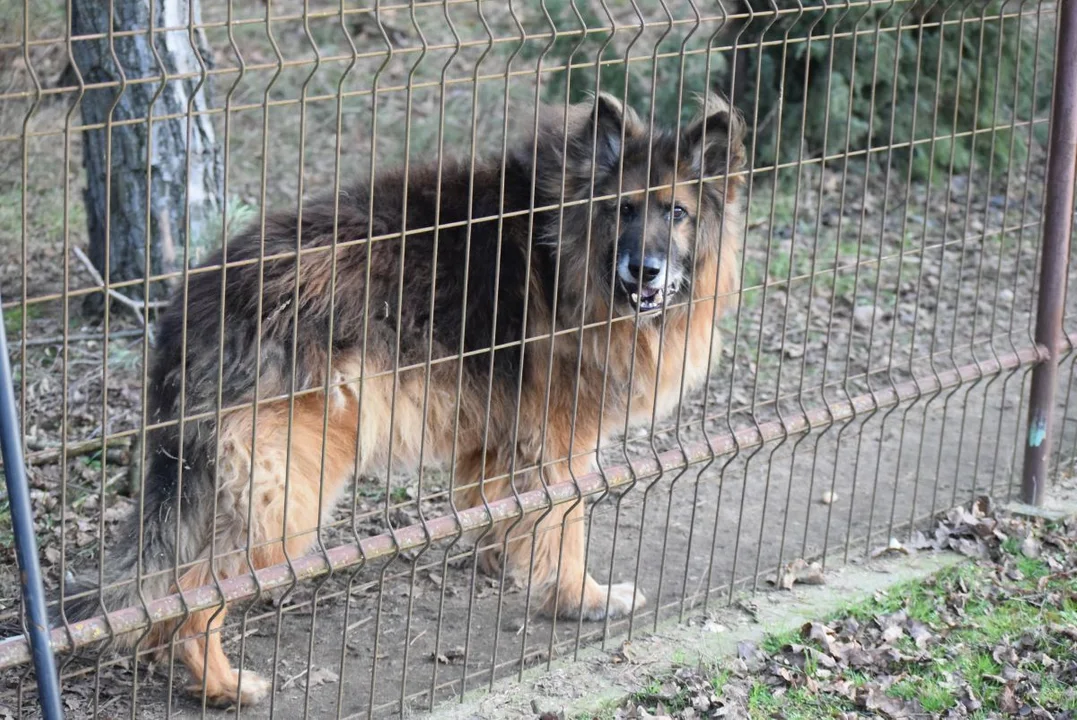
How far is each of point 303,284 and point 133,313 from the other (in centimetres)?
302

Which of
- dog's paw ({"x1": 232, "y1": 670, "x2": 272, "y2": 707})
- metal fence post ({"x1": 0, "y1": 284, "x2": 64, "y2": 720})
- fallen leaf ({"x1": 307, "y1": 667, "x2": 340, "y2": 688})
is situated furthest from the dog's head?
metal fence post ({"x1": 0, "y1": 284, "x2": 64, "y2": 720})

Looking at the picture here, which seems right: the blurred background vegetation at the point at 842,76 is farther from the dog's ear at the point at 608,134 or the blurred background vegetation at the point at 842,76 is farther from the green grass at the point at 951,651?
the green grass at the point at 951,651

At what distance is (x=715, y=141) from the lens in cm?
450

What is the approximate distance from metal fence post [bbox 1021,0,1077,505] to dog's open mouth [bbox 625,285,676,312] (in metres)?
1.82

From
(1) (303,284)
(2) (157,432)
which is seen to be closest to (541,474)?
(1) (303,284)

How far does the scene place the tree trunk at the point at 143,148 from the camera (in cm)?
608

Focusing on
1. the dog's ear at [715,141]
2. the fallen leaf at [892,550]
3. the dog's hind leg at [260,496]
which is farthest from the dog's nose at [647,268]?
the fallen leaf at [892,550]

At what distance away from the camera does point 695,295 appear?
188 inches

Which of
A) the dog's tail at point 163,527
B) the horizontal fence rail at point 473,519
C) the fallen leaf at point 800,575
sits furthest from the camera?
the fallen leaf at point 800,575

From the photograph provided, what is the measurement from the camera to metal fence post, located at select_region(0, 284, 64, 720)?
2810 millimetres

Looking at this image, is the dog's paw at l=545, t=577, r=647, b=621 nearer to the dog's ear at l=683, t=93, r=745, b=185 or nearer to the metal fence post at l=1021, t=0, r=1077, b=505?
the dog's ear at l=683, t=93, r=745, b=185

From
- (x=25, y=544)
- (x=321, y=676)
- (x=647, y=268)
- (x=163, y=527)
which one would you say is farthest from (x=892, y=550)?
(x=25, y=544)

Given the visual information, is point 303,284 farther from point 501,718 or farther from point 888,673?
point 888,673

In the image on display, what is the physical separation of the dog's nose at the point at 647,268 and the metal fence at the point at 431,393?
0.01m
